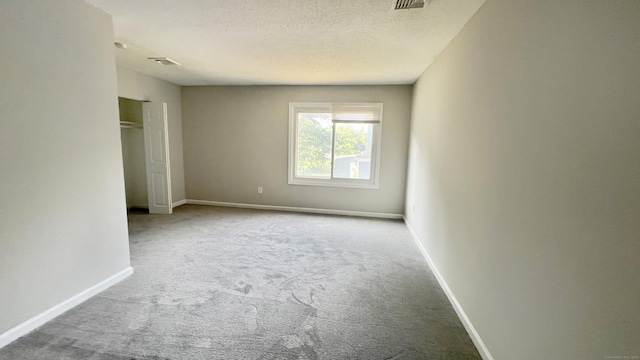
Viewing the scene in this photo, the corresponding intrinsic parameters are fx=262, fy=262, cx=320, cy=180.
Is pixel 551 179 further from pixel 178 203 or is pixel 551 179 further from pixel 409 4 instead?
pixel 178 203

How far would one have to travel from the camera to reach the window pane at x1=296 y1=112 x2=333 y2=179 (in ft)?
16.2

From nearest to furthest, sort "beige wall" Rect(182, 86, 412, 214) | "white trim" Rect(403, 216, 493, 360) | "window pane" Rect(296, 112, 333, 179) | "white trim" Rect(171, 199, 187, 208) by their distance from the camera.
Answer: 1. "white trim" Rect(403, 216, 493, 360)
2. "beige wall" Rect(182, 86, 412, 214)
3. "window pane" Rect(296, 112, 333, 179)
4. "white trim" Rect(171, 199, 187, 208)

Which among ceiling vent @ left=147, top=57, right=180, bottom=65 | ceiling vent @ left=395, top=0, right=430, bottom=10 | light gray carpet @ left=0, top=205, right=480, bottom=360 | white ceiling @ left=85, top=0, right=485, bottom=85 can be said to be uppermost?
ceiling vent @ left=147, top=57, right=180, bottom=65

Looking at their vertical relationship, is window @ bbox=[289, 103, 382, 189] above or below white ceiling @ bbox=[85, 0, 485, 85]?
below

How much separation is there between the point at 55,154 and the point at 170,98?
3.46 metres

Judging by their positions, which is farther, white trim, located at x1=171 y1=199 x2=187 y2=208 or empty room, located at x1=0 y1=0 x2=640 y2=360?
white trim, located at x1=171 y1=199 x2=187 y2=208

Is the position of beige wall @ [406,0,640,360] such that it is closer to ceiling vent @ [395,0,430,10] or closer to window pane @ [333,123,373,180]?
ceiling vent @ [395,0,430,10]

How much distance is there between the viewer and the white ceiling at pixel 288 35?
2.03 meters

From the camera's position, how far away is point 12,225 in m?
1.71

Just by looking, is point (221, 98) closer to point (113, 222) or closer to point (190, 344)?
point (113, 222)

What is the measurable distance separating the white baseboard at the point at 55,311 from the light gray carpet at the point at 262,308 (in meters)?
0.06

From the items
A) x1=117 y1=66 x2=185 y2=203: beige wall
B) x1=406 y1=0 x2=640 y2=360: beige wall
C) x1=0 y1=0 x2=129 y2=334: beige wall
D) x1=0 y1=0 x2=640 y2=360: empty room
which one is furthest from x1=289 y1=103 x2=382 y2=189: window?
x1=0 y1=0 x2=129 y2=334: beige wall

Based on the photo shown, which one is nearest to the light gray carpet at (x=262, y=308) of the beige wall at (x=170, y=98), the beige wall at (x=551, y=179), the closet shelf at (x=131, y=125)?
the beige wall at (x=551, y=179)

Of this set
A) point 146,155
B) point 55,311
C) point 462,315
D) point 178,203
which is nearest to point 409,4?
point 462,315
